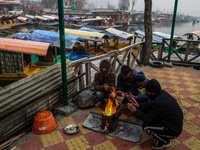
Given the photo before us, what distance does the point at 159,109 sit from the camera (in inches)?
119

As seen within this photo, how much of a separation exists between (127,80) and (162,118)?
196 centimetres

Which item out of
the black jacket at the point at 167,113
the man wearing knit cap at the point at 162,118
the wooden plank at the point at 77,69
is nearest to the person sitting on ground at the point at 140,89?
the man wearing knit cap at the point at 162,118

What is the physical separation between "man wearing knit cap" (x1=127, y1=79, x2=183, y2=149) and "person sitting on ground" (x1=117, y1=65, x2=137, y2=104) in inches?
51.2

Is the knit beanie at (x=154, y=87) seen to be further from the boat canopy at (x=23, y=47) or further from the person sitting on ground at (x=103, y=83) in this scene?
the boat canopy at (x=23, y=47)

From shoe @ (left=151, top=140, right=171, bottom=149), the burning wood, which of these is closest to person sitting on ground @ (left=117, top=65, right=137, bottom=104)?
the burning wood

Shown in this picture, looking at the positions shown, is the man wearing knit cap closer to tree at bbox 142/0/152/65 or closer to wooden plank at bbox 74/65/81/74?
wooden plank at bbox 74/65/81/74

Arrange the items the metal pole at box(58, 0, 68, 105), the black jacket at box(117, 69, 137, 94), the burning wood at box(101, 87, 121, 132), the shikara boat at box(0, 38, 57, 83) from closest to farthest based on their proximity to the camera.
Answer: the burning wood at box(101, 87, 121, 132)
the metal pole at box(58, 0, 68, 105)
the black jacket at box(117, 69, 137, 94)
the shikara boat at box(0, 38, 57, 83)

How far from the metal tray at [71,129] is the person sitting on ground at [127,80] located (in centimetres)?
166

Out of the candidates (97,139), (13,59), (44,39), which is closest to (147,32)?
(97,139)

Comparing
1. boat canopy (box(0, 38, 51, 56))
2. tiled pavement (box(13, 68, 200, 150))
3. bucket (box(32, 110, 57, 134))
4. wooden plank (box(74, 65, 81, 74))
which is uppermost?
boat canopy (box(0, 38, 51, 56))

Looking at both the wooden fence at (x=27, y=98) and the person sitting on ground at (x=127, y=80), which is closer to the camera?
the wooden fence at (x=27, y=98)

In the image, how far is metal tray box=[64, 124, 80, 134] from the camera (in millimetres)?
3780

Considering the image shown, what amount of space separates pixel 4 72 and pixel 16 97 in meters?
5.54

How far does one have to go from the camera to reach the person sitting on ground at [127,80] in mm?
4539
